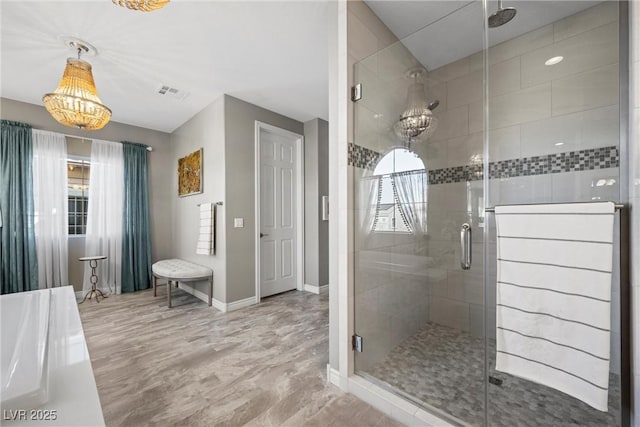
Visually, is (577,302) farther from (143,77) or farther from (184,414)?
(143,77)

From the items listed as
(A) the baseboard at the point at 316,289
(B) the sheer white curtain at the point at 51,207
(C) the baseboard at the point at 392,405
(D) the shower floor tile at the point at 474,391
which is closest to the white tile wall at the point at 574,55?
(D) the shower floor tile at the point at 474,391

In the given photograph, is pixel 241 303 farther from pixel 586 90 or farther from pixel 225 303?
pixel 586 90

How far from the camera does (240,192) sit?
130 inches

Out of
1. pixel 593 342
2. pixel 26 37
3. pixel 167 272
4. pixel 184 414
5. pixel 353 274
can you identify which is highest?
pixel 26 37

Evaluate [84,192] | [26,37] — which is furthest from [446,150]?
[84,192]

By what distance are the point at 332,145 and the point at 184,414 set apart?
180cm

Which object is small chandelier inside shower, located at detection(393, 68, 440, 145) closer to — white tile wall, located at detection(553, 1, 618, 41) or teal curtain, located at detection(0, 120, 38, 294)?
white tile wall, located at detection(553, 1, 618, 41)

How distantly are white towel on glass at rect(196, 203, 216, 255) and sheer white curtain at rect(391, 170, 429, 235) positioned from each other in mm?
2303

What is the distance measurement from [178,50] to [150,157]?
2519 millimetres

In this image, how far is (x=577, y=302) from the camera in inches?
43.7

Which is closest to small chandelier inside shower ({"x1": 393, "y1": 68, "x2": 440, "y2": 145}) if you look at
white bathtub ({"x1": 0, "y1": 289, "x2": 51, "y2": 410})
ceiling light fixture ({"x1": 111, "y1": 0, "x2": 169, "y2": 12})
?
ceiling light fixture ({"x1": 111, "y1": 0, "x2": 169, "y2": 12})

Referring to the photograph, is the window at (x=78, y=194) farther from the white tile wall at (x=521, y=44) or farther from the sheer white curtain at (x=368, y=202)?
the white tile wall at (x=521, y=44)

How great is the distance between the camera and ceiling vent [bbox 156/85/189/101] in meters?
3.00

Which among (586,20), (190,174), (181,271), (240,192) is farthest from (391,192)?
(190,174)
